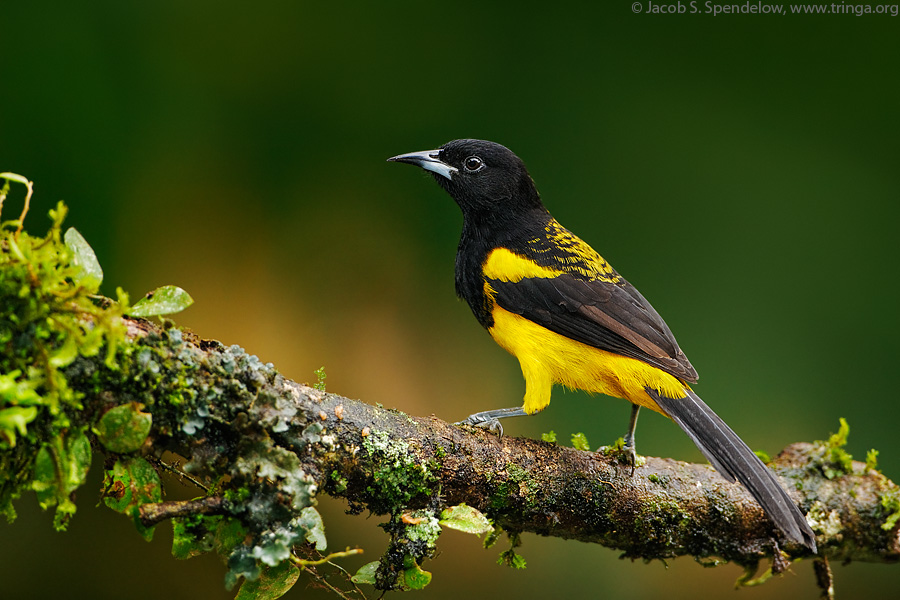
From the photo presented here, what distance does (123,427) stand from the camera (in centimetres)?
173

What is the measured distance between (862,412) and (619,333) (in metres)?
3.13

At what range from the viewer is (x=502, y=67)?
17.9 feet

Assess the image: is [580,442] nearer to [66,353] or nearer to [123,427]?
[123,427]

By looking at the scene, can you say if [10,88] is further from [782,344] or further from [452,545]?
[782,344]

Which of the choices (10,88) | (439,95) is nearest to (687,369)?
(439,95)

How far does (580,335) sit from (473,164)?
1.31 metres

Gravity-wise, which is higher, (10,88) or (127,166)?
(10,88)

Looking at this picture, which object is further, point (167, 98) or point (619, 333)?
point (167, 98)

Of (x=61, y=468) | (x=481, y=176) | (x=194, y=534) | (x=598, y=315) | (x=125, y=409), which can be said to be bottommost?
(x=194, y=534)

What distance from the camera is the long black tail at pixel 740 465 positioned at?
270cm

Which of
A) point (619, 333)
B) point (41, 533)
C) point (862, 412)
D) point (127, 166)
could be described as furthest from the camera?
point (862, 412)

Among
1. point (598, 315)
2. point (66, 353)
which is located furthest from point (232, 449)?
point (598, 315)

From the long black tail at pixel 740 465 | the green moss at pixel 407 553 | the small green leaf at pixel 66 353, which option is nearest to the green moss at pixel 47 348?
the small green leaf at pixel 66 353

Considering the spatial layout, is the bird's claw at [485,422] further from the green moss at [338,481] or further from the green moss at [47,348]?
the green moss at [47,348]
